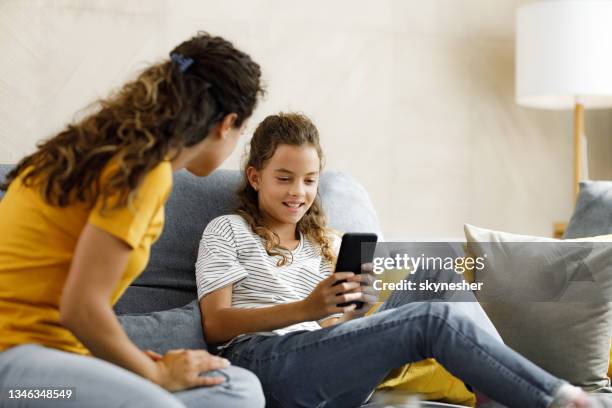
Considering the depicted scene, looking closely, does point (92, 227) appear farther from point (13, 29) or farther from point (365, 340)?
point (13, 29)

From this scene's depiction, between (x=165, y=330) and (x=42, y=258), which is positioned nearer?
(x=42, y=258)

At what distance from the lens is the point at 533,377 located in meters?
1.45

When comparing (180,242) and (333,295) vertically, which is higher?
(180,242)

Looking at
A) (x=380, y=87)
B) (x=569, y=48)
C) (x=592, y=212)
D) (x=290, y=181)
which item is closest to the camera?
(x=290, y=181)

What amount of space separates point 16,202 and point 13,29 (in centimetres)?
157

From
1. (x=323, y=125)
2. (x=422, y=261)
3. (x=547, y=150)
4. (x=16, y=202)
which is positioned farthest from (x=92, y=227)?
(x=547, y=150)

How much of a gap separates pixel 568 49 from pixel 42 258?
7.64ft

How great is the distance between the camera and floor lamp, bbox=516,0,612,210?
300 cm

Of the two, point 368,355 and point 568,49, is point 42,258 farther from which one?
point 568,49

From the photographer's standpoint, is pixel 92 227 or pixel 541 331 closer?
pixel 92 227

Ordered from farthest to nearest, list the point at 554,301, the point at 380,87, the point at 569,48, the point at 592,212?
the point at 380,87 → the point at 569,48 → the point at 592,212 → the point at 554,301

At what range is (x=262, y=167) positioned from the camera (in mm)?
1996

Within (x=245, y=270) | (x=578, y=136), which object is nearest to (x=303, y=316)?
(x=245, y=270)

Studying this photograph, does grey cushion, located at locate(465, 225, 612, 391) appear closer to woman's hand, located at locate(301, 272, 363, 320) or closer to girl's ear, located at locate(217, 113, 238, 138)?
woman's hand, located at locate(301, 272, 363, 320)
